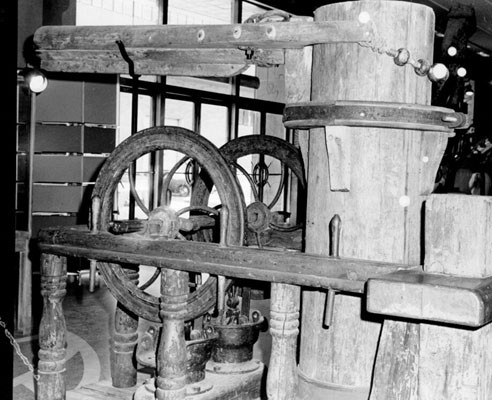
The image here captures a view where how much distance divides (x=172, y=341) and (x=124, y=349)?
3.34 feet

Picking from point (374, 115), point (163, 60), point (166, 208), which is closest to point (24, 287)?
point (166, 208)

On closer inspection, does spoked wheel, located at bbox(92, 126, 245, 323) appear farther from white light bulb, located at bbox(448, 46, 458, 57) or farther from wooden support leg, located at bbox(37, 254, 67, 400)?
white light bulb, located at bbox(448, 46, 458, 57)

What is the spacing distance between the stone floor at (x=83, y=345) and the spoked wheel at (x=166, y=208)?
2.00 ft

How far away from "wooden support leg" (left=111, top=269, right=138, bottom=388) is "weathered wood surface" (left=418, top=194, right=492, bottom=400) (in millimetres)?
1789

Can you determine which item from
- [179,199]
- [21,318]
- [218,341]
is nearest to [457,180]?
[179,199]

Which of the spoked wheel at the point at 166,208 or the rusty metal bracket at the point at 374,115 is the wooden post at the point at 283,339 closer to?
the spoked wheel at the point at 166,208

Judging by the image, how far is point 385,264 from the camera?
5.36 ft

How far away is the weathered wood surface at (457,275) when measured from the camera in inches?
53.1

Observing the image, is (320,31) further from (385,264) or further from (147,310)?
(147,310)

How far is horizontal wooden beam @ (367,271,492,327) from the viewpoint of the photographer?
4.21 feet

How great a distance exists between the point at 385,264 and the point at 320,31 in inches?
25.6

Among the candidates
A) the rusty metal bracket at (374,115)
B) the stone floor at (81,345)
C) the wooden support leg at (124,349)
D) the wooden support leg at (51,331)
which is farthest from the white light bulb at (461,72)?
the wooden support leg at (51,331)

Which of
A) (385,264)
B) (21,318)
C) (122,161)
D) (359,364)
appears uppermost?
(122,161)

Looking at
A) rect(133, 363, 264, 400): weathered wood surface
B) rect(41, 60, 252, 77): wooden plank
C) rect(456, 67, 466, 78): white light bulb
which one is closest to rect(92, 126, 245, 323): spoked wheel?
rect(41, 60, 252, 77): wooden plank
